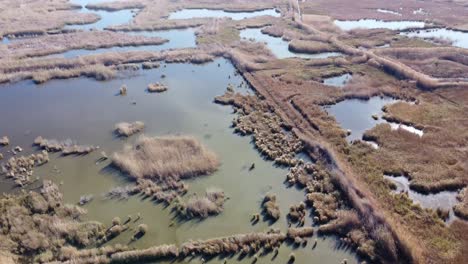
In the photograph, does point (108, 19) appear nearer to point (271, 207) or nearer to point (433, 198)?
point (271, 207)

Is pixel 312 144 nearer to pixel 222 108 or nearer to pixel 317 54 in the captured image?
pixel 222 108

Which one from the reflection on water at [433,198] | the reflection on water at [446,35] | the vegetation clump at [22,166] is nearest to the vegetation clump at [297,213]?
the reflection on water at [433,198]

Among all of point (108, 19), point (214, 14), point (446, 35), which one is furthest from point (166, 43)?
point (446, 35)

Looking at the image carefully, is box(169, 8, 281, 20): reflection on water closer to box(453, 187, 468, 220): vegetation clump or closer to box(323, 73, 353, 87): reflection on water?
box(323, 73, 353, 87): reflection on water

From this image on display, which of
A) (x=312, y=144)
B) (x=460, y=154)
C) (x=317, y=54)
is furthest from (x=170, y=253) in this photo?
(x=317, y=54)

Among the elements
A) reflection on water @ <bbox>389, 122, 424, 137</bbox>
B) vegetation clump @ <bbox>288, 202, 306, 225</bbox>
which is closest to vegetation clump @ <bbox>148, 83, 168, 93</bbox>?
vegetation clump @ <bbox>288, 202, 306, 225</bbox>
